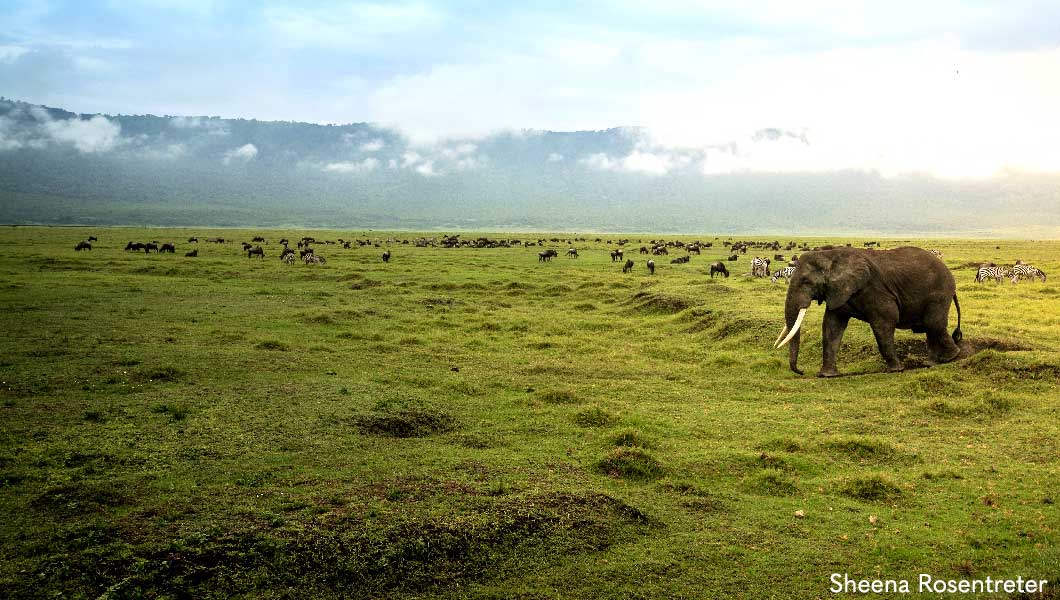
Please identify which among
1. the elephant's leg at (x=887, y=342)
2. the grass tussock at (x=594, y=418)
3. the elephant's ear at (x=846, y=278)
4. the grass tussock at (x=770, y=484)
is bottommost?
the grass tussock at (x=770, y=484)

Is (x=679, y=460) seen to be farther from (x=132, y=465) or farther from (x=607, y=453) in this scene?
(x=132, y=465)

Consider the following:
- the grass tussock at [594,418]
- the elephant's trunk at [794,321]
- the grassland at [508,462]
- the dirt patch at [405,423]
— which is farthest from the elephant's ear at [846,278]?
the dirt patch at [405,423]

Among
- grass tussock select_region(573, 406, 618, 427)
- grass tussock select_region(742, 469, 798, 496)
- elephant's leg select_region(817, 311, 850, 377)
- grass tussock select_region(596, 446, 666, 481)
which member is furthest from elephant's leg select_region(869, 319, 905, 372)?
grass tussock select_region(596, 446, 666, 481)

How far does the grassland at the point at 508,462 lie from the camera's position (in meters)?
7.82

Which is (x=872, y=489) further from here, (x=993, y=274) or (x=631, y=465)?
(x=993, y=274)

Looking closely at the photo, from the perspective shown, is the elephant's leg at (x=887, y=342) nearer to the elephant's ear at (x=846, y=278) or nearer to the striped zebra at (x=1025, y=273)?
the elephant's ear at (x=846, y=278)

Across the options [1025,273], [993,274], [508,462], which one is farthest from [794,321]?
[1025,273]

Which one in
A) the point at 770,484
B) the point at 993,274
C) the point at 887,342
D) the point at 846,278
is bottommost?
the point at 770,484

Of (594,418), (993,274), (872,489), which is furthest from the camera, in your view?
(993,274)

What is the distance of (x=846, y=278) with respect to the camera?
16.8m

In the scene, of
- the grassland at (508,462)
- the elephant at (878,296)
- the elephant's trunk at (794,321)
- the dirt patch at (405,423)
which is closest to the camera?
the grassland at (508,462)

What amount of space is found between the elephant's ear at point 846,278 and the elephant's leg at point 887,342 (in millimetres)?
861

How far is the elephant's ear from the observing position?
54.7 feet

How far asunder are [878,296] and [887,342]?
1030 mm
